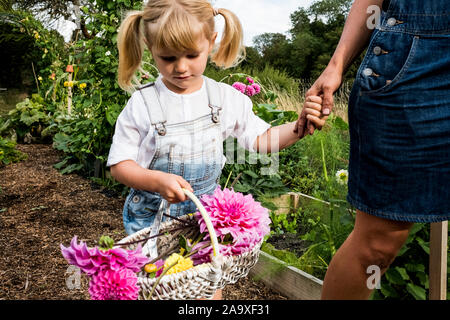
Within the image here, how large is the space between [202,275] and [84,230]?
2.10 meters

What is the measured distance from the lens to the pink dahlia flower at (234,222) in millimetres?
1249

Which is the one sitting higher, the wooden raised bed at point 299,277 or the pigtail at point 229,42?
the pigtail at point 229,42

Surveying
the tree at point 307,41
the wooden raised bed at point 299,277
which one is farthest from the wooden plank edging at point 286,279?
the tree at point 307,41

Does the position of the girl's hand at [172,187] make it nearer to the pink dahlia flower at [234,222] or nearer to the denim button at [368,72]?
the pink dahlia flower at [234,222]

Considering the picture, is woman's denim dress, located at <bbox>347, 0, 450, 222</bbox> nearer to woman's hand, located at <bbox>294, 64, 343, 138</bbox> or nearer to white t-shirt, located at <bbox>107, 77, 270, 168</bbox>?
woman's hand, located at <bbox>294, 64, 343, 138</bbox>

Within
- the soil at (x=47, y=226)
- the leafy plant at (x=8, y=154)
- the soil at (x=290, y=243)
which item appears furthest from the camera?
the leafy plant at (x=8, y=154)

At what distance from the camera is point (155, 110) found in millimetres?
1469

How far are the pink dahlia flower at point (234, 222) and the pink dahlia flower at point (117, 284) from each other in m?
0.29

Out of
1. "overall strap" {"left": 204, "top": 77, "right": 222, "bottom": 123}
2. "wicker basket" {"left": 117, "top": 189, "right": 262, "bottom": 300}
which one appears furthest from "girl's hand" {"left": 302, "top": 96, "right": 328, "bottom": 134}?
"wicker basket" {"left": 117, "top": 189, "right": 262, "bottom": 300}

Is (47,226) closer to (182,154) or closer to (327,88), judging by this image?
(182,154)

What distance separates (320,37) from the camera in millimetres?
14852

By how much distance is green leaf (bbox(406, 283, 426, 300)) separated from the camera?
1552 millimetres
